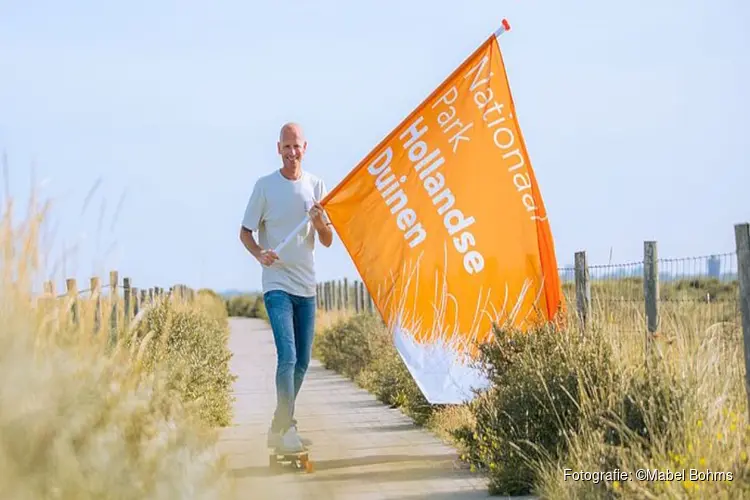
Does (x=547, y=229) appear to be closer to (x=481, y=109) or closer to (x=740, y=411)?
(x=481, y=109)

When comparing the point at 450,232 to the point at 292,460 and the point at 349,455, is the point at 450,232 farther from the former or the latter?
the point at 292,460

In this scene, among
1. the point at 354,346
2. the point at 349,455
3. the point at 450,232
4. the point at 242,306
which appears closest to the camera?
the point at 450,232

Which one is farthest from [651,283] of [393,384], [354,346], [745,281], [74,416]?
[354,346]

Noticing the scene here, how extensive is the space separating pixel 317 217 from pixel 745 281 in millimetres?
3339

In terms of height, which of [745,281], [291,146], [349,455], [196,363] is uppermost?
[291,146]

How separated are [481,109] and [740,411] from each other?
3.64 metres

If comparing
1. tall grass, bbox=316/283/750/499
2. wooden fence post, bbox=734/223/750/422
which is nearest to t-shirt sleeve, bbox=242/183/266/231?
tall grass, bbox=316/283/750/499

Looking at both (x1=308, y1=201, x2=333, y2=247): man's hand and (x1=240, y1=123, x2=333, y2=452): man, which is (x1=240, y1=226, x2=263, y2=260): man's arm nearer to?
(x1=240, y1=123, x2=333, y2=452): man

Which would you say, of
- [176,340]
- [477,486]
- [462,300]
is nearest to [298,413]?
[176,340]

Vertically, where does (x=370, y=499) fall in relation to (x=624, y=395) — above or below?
below

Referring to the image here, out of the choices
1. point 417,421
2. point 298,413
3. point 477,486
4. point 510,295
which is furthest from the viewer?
point 298,413

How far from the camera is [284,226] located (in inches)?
391

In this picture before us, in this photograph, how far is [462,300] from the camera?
400 inches

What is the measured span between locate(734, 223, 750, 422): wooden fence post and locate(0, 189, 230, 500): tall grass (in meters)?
3.25
